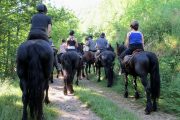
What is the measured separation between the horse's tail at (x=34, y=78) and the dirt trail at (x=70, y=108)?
1.46 m

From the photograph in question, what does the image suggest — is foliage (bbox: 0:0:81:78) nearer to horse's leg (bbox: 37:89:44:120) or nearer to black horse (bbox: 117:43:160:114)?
black horse (bbox: 117:43:160:114)

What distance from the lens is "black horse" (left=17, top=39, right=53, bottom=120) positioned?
7074 millimetres

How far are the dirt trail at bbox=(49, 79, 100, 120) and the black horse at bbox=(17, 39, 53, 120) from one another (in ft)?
4.54

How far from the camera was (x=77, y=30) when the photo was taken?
5159 centimetres

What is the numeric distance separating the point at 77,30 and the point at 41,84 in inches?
1761

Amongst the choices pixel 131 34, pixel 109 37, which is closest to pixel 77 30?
pixel 109 37

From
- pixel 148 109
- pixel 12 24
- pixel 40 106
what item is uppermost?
pixel 12 24

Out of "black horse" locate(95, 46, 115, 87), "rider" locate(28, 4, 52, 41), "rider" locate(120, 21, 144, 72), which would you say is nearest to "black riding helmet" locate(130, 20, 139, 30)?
"rider" locate(120, 21, 144, 72)

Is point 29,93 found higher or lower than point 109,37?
lower

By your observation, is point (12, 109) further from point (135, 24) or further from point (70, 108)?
point (135, 24)

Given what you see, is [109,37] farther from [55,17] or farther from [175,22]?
[175,22]

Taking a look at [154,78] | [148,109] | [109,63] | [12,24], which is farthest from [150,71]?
[12,24]

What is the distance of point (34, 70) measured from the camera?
710 cm

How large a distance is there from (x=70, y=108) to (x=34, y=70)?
3323mm
